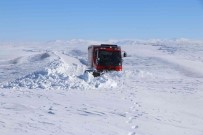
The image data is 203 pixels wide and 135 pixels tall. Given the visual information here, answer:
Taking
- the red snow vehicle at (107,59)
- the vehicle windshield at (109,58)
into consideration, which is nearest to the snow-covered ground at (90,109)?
the red snow vehicle at (107,59)

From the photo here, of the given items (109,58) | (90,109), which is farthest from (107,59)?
(90,109)

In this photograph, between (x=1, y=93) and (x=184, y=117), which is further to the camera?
(x=1, y=93)

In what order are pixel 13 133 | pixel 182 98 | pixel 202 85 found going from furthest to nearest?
1. pixel 202 85
2. pixel 182 98
3. pixel 13 133

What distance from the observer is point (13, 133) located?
995 cm

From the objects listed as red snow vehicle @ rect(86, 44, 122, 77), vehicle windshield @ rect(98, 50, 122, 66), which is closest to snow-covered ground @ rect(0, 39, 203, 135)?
red snow vehicle @ rect(86, 44, 122, 77)

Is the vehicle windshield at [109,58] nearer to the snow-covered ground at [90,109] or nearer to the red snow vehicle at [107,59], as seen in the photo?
the red snow vehicle at [107,59]

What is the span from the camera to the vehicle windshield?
109 feet

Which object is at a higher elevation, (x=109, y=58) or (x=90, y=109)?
(x=109, y=58)

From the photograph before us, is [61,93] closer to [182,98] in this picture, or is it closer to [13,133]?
[182,98]

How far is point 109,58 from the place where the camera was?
109 feet

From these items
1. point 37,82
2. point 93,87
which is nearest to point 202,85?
point 93,87

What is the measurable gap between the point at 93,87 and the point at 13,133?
1174 centimetres

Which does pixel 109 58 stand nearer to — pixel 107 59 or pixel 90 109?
pixel 107 59

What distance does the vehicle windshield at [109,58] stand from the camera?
33219 mm
